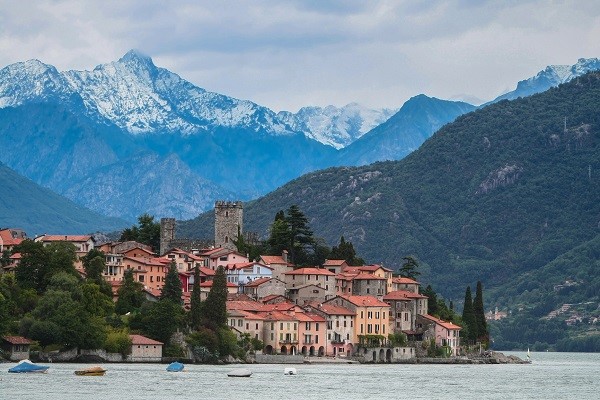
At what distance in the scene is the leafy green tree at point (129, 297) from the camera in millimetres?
154500

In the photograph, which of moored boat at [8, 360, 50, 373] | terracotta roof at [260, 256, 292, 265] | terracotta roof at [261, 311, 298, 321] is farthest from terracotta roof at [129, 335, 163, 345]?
terracotta roof at [260, 256, 292, 265]

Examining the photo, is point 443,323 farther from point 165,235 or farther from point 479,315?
point 165,235

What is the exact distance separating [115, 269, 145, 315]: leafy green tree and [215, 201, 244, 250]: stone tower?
33.9 metres

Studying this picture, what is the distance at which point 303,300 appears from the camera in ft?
562

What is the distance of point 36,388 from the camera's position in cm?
10969

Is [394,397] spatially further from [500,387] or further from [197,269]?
[197,269]

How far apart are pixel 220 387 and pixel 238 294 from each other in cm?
5264

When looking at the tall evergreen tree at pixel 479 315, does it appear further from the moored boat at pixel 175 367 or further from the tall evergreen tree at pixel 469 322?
the moored boat at pixel 175 367

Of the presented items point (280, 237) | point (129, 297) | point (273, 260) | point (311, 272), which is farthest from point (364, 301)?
point (129, 297)

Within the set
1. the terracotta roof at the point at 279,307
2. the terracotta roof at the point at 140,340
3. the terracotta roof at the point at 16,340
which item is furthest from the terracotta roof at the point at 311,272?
the terracotta roof at the point at 16,340

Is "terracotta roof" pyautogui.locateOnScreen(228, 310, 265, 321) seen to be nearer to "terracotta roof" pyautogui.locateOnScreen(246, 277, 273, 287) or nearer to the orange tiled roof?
"terracotta roof" pyautogui.locateOnScreen(246, 277, 273, 287)

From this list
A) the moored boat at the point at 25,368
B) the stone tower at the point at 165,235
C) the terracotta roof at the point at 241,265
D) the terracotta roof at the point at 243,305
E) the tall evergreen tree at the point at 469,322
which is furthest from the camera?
the stone tower at the point at 165,235

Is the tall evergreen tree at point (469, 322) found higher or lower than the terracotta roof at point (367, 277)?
lower

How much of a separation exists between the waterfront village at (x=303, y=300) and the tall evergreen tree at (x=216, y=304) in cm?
521
